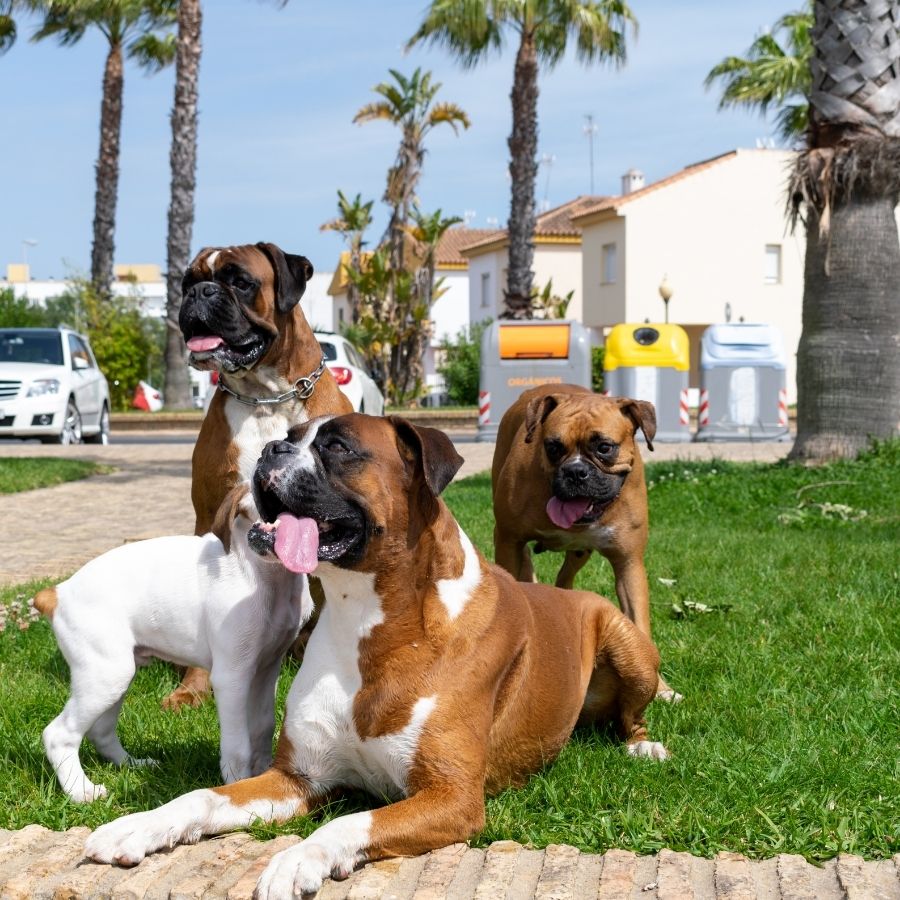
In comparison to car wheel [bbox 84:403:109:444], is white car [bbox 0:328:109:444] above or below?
above

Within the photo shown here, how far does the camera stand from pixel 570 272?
50781mm

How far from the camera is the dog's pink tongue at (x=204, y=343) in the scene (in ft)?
18.1

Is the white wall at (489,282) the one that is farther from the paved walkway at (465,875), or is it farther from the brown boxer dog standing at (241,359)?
the paved walkway at (465,875)

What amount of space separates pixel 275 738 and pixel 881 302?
9172 mm

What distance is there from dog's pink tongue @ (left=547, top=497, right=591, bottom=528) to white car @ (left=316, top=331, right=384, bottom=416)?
8.50 metres

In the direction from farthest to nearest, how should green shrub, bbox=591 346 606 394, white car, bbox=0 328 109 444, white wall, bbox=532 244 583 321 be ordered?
white wall, bbox=532 244 583 321
green shrub, bbox=591 346 606 394
white car, bbox=0 328 109 444

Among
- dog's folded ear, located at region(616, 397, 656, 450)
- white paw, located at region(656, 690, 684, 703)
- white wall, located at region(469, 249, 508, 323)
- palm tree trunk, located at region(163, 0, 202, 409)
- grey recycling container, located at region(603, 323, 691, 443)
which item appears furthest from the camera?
white wall, located at region(469, 249, 508, 323)

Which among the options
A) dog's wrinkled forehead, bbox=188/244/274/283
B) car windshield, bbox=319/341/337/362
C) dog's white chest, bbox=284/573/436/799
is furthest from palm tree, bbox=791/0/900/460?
dog's white chest, bbox=284/573/436/799

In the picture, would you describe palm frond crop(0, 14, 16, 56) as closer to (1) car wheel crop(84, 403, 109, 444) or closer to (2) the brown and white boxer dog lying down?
(1) car wheel crop(84, 403, 109, 444)

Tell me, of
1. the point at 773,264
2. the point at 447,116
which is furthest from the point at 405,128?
the point at 773,264

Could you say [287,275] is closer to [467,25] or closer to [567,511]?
[567,511]

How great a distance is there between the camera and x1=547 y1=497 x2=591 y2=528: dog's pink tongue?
6146mm

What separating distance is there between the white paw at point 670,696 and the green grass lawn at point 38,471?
32.6ft

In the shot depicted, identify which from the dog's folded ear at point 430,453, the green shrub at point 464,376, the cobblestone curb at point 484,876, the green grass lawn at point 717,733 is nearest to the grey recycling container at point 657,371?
the green grass lawn at point 717,733
